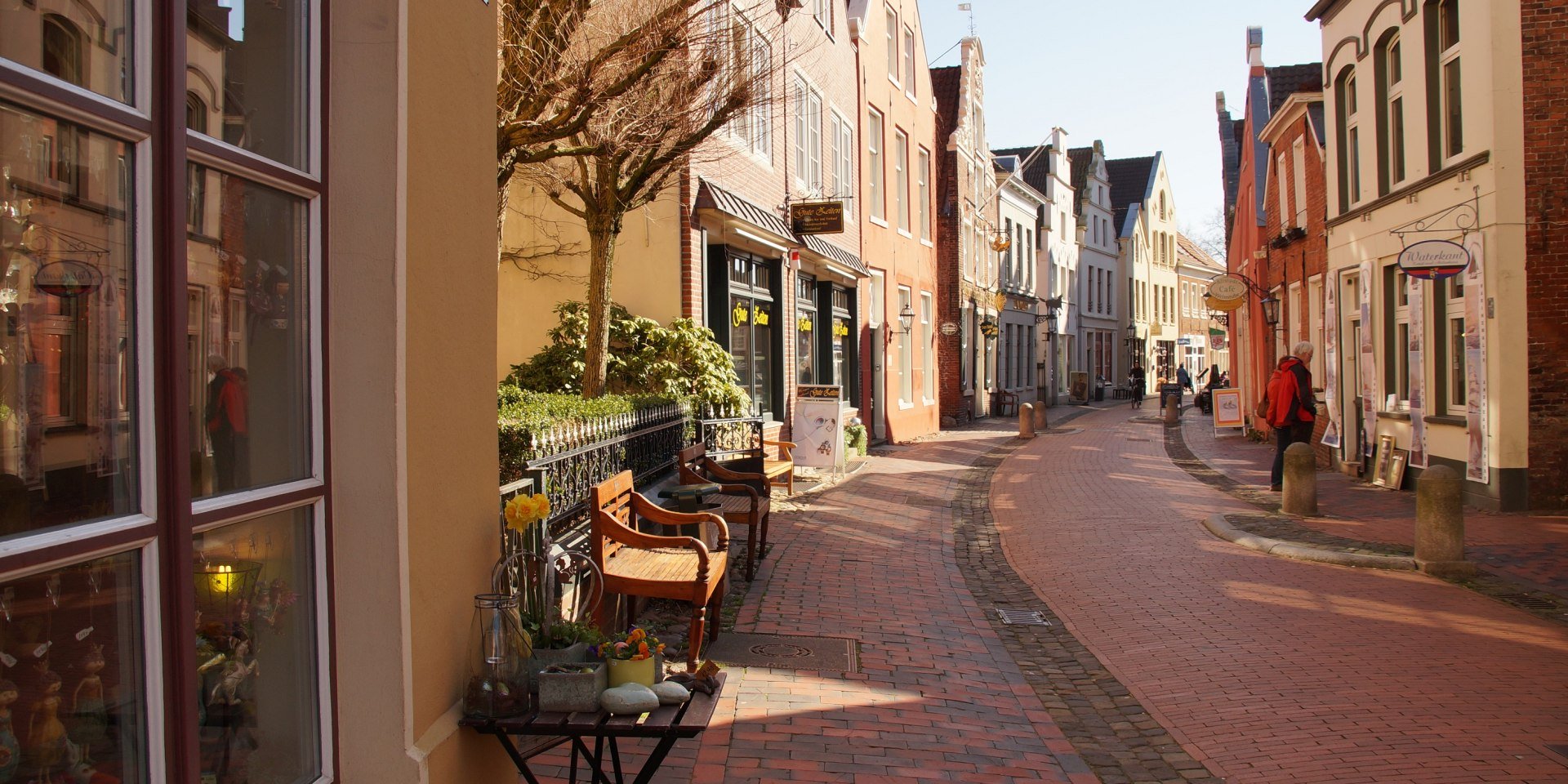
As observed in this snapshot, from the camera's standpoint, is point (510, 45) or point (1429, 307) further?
point (1429, 307)

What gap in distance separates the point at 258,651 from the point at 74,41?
137 cm

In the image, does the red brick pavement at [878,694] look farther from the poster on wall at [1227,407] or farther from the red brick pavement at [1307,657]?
the poster on wall at [1227,407]

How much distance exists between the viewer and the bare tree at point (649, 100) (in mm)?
7555

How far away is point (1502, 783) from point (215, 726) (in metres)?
4.52

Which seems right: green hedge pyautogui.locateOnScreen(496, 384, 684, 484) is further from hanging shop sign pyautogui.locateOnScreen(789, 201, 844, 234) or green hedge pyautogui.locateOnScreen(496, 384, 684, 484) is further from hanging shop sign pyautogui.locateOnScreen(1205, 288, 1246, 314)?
hanging shop sign pyautogui.locateOnScreen(1205, 288, 1246, 314)

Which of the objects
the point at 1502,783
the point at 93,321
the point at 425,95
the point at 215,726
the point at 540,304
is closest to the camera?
the point at 93,321

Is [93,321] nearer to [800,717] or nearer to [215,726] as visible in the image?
[215,726]

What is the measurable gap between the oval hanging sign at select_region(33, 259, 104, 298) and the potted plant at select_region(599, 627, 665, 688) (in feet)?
6.66

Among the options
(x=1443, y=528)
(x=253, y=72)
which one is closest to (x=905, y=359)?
(x=1443, y=528)

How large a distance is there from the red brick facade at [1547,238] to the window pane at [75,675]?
42.3ft

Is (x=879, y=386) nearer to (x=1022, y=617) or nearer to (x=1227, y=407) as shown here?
(x=1227, y=407)

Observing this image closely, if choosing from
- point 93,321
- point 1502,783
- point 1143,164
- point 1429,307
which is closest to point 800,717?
point 1502,783

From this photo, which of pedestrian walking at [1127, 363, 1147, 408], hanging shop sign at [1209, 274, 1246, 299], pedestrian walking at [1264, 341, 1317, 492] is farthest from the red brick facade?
pedestrian walking at [1127, 363, 1147, 408]

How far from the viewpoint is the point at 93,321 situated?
218 centimetres
